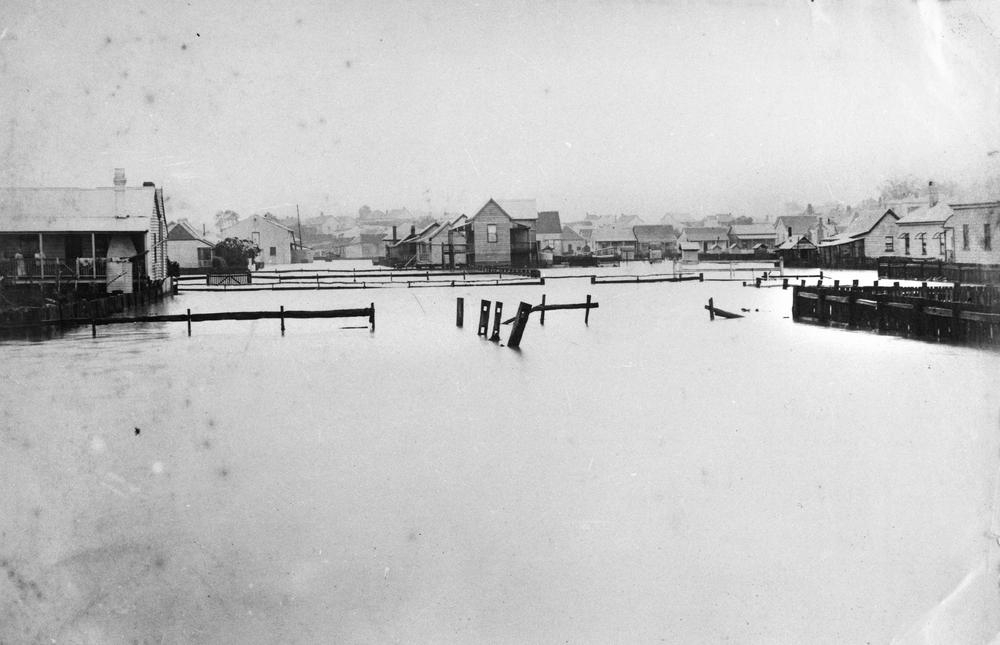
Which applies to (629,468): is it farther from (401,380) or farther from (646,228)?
(646,228)

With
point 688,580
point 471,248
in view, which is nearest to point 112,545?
point 688,580

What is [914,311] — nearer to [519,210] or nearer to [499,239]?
[519,210]

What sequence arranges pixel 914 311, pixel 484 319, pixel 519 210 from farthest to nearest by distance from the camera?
pixel 519 210 < pixel 484 319 < pixel 914 311

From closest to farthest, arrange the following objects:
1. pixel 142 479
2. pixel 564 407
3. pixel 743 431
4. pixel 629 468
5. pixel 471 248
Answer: pixel 142 479 → pixel 629 468 → pixel 743 431 → pixel 564 407 → pixel 471 248

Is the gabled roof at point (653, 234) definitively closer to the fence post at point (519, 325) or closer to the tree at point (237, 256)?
the tree at point (237, 256)

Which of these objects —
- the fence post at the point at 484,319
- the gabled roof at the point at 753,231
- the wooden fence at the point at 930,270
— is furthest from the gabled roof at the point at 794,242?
the fence post at the point at 484,319

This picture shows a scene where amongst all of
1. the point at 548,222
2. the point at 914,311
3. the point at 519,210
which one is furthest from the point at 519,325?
the point at 548,222

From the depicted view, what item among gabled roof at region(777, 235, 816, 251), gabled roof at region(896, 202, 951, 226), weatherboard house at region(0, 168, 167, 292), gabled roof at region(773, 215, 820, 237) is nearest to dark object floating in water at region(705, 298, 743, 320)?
weatherboard house at region(0, 168, 167, 292)
